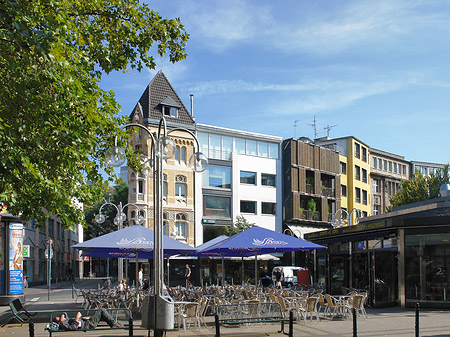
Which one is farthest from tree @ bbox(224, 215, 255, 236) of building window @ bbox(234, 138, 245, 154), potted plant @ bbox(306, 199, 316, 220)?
potted plant @ bbox(306, 199, 316, 220)

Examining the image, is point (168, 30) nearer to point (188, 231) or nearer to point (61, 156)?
point (61, 156)

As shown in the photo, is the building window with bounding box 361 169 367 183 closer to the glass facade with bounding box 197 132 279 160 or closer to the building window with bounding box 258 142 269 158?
the glass facade with bounding box 197 132 279 160

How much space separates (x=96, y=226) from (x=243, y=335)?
61.9 m

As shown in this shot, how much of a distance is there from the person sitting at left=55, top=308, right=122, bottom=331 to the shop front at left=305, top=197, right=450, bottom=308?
9.78 metres

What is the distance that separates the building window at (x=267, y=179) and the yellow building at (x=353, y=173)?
11308 mm

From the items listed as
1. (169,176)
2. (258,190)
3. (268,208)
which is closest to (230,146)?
(258,190)

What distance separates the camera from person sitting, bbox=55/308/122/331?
1244cm

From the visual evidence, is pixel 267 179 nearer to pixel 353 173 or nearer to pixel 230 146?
pixel 230 146

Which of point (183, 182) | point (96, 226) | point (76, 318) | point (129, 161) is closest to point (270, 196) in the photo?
point (183, 182)

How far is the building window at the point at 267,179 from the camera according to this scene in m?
53.3

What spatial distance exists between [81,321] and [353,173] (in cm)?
Answer: 5332

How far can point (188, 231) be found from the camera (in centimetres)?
4800

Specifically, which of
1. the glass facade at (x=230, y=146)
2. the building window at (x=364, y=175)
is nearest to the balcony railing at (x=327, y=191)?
the glass facade at (x=230, y=146)

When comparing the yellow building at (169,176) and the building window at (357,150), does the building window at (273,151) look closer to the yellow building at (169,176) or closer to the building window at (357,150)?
the yellow building at (169,176)
